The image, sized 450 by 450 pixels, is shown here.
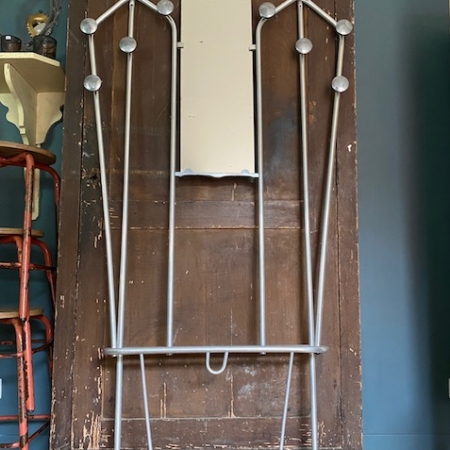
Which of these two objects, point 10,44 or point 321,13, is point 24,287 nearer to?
point 10,44

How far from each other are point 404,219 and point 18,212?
1.33 meters

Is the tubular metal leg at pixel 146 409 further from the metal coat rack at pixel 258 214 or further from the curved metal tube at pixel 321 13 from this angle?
the curved metal tube at pixel 321 13

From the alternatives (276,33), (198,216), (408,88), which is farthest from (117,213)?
(408,88)

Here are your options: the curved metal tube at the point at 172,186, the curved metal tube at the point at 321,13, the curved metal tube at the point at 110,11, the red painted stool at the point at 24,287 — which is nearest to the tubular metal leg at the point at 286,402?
the curved metal tube at the point at 172,186

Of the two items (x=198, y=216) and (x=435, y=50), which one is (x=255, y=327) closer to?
(x=198, y=216)

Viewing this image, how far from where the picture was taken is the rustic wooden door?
130 centimetres

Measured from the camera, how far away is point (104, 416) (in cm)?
130

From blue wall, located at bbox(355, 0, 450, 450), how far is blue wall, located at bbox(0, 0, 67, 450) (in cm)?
106

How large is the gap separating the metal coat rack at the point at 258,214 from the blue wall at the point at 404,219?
1.31ft

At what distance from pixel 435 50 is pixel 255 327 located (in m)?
1.20

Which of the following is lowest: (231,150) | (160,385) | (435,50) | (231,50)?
(160,385)

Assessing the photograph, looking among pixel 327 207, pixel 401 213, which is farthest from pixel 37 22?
pixel 401 213

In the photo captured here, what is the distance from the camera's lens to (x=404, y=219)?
1688 millimetres

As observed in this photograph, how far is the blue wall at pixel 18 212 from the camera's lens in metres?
1.61
